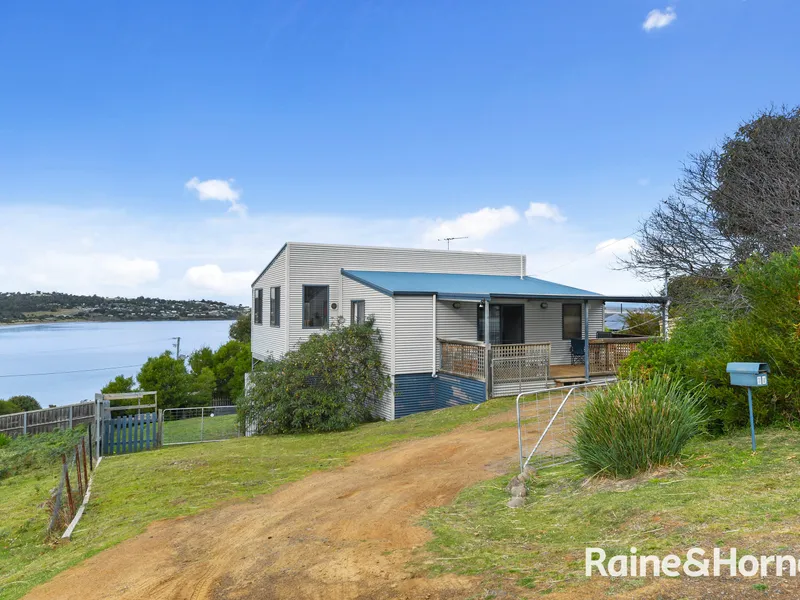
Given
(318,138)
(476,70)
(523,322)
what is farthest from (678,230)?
(318,138)

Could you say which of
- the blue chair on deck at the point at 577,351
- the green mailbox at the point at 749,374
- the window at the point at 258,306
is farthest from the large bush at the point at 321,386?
the green mailbox at the point at 749,374

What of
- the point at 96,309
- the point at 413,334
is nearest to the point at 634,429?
the point at 413,334

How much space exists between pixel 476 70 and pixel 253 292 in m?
13.6

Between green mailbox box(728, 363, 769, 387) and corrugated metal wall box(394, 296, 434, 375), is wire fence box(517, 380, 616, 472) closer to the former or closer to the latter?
green mailbox box(728, 363, 769, 387)

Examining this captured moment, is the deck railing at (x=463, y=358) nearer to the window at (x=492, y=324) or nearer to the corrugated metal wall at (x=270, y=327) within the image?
the window at (x=492, y=324)

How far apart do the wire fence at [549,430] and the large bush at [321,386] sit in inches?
201

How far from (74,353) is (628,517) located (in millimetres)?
80874

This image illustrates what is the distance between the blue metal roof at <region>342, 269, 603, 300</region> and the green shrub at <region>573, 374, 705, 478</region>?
30.9ft

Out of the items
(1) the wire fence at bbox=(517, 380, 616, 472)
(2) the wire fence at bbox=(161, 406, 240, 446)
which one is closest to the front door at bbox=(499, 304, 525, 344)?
(1) the wire fence at bbox=(517, 380, 616, 472)

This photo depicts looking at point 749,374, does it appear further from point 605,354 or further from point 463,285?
point 463,285

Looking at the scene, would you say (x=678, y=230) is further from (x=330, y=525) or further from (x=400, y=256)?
(x=330, y=525)

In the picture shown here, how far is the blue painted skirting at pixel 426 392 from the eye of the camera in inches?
685

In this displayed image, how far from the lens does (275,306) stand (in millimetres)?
22109

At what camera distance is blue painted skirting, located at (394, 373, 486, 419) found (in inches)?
685
